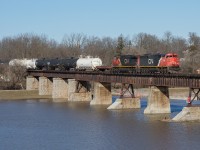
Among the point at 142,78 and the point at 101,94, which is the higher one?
the point at 142,78

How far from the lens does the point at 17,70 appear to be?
122m

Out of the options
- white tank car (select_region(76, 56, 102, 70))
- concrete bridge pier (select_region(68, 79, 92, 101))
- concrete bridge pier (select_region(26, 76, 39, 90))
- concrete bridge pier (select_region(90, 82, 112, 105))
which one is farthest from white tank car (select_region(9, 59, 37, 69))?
concrete bridge pier (select_region(90, 82, 112, 105))

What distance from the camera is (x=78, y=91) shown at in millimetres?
92000

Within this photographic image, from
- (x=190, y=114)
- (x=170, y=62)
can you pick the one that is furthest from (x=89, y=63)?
(x=190, y=114)

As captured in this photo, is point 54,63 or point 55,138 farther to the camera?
point 54,63

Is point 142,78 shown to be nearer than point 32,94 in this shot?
Yes

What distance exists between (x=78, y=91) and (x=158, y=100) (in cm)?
3096

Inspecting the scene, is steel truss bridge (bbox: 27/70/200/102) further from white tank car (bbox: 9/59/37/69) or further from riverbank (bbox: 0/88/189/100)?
white tank car (bbox: 9/59/37/69)

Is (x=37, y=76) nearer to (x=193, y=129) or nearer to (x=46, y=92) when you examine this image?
(x=46, y=92)

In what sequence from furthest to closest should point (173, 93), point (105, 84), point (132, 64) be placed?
point (173, 93) < point (105, 84) < point (132, 64)

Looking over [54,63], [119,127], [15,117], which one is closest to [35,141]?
[119,127]

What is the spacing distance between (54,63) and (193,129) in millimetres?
60823

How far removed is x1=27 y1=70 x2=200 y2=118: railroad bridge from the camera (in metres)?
59.4

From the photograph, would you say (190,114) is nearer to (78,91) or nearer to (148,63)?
(148,63)
